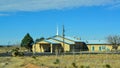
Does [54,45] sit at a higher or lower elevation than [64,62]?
higher

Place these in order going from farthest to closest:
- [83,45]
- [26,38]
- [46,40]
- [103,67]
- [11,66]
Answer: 1. [83,45]
2. [26,38]
3. [46,40]
4. [11,66]
5. [103,67]

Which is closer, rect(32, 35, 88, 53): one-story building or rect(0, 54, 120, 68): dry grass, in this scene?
rect(0, 54, 120, 68): dry grass

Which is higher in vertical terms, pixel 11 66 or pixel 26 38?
pixel 26 38

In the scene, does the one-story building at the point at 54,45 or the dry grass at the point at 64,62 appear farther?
the one-story building at the point at 54,45

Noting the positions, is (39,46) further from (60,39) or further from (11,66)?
(11,66)

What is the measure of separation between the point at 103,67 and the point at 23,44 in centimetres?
6962

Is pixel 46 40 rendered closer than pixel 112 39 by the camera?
Yes

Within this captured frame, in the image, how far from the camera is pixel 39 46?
9194cm

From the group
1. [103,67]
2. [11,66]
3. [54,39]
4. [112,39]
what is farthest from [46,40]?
[103,67]

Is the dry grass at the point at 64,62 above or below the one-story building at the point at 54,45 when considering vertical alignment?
below

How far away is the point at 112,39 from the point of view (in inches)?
4245

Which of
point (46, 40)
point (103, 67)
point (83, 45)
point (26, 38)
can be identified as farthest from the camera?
point (83, 45)

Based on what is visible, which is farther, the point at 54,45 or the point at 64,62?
the point at 54,45

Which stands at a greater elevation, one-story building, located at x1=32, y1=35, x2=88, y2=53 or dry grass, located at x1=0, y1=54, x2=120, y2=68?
one-story building, located at x1=32, y1=35, x2=88, y2=53
